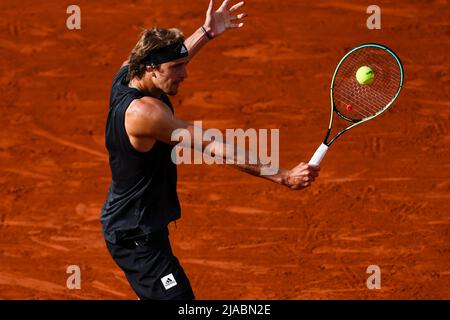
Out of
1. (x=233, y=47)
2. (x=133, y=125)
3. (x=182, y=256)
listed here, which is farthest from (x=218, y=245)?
(x=133, y=125)

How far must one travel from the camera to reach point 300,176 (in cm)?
416

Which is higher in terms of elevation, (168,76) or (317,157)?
(168,76)

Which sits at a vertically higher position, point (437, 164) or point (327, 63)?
point (327, 63)

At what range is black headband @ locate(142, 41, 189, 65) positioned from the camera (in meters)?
4.30

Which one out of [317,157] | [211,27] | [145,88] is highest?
[211,27]

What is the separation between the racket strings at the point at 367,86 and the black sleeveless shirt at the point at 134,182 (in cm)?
129

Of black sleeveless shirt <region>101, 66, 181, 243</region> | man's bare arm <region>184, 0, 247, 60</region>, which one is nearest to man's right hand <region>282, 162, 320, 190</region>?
black sleeveless shirt <region>101, 66, 181, 243</region>

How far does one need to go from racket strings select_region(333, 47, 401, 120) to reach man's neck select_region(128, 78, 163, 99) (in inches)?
51.9

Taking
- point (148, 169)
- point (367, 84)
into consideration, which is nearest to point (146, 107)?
point (148, 169)

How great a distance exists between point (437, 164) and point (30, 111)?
9.49ft

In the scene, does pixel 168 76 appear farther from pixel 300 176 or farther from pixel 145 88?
pixel 300 176

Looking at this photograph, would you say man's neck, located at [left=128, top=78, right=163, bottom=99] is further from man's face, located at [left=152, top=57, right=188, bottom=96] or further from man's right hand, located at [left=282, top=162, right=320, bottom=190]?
man's right hand, located at [left=282, top=162, right=320, bottom=190]

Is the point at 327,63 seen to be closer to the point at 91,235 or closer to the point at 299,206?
the point at 299,206
